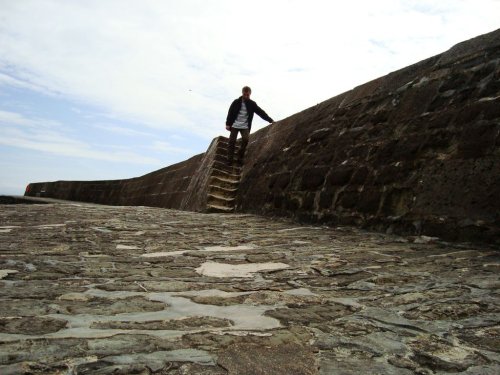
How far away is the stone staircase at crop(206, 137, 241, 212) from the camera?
7.66m

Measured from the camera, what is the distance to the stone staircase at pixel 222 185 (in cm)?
766

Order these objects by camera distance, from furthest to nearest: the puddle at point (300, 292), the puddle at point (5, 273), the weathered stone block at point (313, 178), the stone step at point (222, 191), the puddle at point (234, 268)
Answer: the stone step at point (222, 191) → the weathered stone block at point (313, 178) → the puddle at point (234, 268) → the puddle at point (5, 273) → the puddle at point (300, 292)

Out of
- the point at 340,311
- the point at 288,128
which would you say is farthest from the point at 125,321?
the point at 288,128

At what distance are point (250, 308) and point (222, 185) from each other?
6213mm

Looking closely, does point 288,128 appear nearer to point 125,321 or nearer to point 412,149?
point 412,149

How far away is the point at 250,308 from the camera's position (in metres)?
1.86

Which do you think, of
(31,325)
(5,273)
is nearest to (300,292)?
(31,325)

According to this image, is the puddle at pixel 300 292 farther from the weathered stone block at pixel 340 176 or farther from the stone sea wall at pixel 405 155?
the weathered stone block at pixel 340 176

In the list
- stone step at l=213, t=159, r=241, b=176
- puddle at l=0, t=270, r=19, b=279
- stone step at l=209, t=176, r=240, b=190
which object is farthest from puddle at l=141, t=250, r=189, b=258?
stone step at l=213, t=159, r=241, b=176

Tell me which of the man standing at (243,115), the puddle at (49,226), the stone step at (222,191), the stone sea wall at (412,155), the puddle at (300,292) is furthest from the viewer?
the man standing at (243,115)

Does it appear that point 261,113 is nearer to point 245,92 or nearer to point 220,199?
point 245,92

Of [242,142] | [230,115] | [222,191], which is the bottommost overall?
[222,191]

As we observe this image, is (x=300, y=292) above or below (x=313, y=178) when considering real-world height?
below

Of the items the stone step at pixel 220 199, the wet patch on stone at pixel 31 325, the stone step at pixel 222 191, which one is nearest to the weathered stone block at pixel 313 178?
the stone step at pixel 220 199
